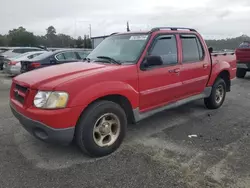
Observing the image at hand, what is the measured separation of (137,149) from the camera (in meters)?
3.81

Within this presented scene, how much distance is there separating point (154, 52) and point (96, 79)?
4.42ft

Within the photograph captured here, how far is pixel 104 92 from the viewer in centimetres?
338

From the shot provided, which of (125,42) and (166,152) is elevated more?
(125,42)

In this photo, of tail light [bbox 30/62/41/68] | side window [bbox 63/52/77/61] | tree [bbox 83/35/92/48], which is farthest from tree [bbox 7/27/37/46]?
tail light [bbox 30/62/41/68]

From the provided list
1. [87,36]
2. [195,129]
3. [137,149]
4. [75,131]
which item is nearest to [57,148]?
[75,131]

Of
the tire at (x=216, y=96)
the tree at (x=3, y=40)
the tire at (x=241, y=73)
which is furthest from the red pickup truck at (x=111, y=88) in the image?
the tree at (x=3, y=40)

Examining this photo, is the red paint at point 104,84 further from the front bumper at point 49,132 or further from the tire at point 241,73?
the tire at point 241,73

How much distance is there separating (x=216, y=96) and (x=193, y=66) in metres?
1.52

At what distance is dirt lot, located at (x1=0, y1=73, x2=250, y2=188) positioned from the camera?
294cm

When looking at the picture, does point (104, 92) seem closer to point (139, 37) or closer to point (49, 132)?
point (49, 132)

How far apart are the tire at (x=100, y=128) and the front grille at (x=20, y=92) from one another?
0.87m

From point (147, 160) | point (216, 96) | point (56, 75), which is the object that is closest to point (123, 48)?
point (56, 75)

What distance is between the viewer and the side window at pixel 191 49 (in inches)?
191

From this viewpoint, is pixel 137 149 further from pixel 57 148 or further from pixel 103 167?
pixel 57 148
